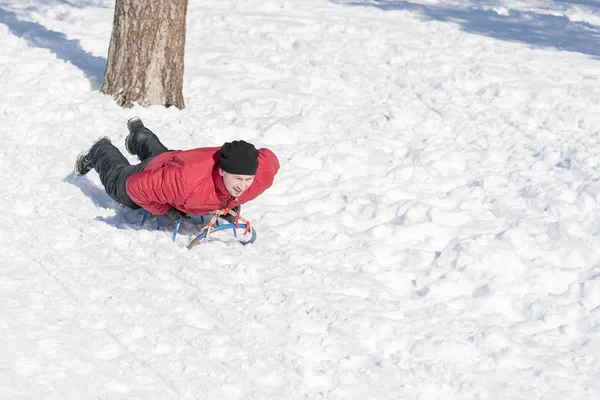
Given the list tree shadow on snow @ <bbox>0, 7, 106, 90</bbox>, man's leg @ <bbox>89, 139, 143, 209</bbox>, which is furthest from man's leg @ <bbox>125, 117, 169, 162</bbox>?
tree shadow on snow @ <bbox>0, 7, 106, 90</bbox>

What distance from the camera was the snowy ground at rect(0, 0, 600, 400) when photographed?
3500 mm

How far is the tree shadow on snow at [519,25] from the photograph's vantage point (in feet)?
30.5

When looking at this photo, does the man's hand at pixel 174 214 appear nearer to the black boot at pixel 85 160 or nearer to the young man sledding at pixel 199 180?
the young man sledding at pixel 199 180

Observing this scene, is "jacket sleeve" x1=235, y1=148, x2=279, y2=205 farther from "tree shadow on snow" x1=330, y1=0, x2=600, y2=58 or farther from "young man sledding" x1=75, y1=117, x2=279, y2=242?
"tree shadow on snow" x1=330, y1=0, x2=600, y2=58

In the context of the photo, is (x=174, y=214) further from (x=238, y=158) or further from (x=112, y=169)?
(x=238, y=158)

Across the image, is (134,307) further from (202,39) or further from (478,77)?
(202,39)

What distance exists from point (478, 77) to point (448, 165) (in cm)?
193

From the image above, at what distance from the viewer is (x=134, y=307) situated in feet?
12.7

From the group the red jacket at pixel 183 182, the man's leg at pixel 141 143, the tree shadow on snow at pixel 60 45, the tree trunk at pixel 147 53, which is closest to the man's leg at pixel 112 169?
the man's leg at pixel 141 143

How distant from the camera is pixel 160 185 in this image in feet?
14.6

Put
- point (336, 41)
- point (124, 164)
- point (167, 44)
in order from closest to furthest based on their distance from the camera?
point (124, 164) < point (167, 44) < point (336, 41)

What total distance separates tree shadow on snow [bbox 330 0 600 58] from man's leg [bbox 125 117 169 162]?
5325 mm

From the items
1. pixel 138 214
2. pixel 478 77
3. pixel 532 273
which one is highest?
pixel 478 77

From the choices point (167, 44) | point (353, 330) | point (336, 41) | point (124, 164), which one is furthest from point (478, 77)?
point (353, 330)
